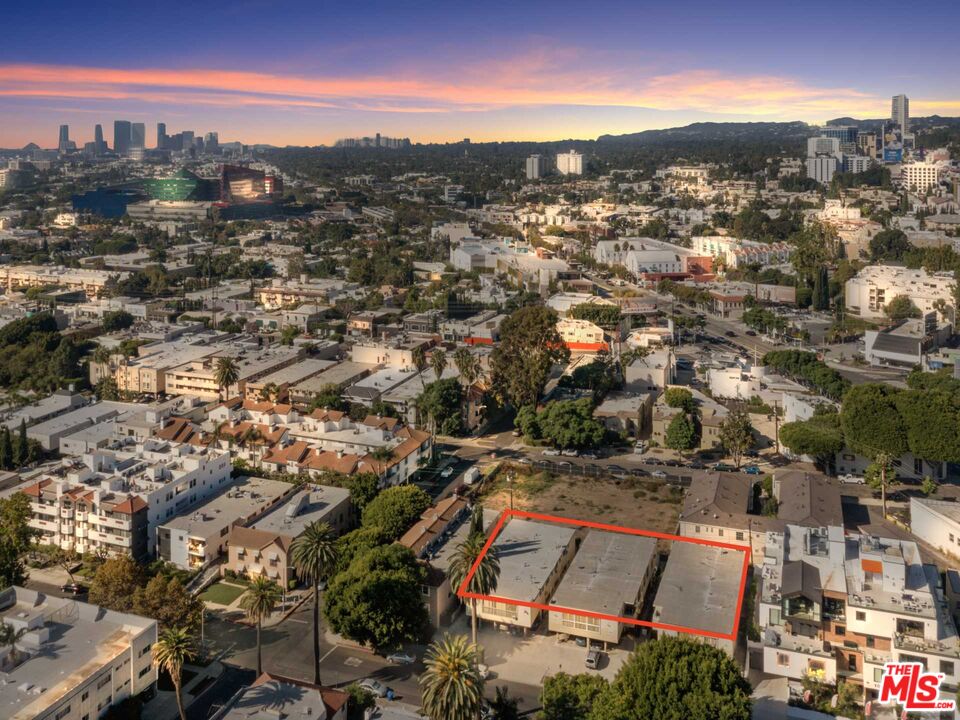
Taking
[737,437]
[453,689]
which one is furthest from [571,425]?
[453,689]

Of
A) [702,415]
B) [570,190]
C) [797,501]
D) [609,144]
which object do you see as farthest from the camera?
[609,144]

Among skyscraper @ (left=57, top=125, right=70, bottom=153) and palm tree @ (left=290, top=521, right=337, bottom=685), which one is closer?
palm tree @ (left=290, top=521, right=337, bottom=685)

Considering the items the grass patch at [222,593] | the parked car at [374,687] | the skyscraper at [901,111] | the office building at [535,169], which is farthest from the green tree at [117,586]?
the skyscraper at [901,111]

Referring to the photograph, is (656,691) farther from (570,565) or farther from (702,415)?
(702,415)

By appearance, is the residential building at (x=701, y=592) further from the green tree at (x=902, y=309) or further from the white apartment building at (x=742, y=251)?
the white apartment building at (x=742, y=251)

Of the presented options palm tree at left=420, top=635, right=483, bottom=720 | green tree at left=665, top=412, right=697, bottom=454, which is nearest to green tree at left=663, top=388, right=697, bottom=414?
green tree at left=665, top=412, right=697, bottom=454

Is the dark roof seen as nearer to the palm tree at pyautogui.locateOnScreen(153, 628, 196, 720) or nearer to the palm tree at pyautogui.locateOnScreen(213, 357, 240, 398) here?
the palm tree at pyautogui.locateOnScreen(153, 628, 196, 720)

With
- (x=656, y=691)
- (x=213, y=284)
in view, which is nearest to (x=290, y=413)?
(x=656, y=691)
